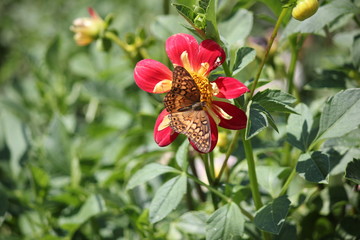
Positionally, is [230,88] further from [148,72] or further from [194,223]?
[194,223]

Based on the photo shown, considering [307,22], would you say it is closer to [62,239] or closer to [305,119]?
[305,119]

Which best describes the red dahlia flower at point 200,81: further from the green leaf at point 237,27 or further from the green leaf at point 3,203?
the green leaf at point 3,203

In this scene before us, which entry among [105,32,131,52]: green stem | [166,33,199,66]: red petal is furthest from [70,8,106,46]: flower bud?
[166,33,199,66]: red petal

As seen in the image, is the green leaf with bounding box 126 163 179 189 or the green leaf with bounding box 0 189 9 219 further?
the green leaf with bounding box 0 189 9 219

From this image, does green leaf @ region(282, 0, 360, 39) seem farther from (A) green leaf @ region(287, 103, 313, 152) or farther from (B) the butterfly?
(B) the butterfly

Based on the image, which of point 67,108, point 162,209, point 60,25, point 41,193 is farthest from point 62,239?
point 60,25

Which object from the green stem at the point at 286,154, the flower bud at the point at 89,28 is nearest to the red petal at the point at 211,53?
the green stem at the point at 286,154

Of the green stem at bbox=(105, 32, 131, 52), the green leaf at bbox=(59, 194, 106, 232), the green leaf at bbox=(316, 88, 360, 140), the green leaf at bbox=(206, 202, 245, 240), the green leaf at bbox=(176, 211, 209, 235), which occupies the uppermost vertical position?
the green stem at bbox=(105, 32, 131, 52)
